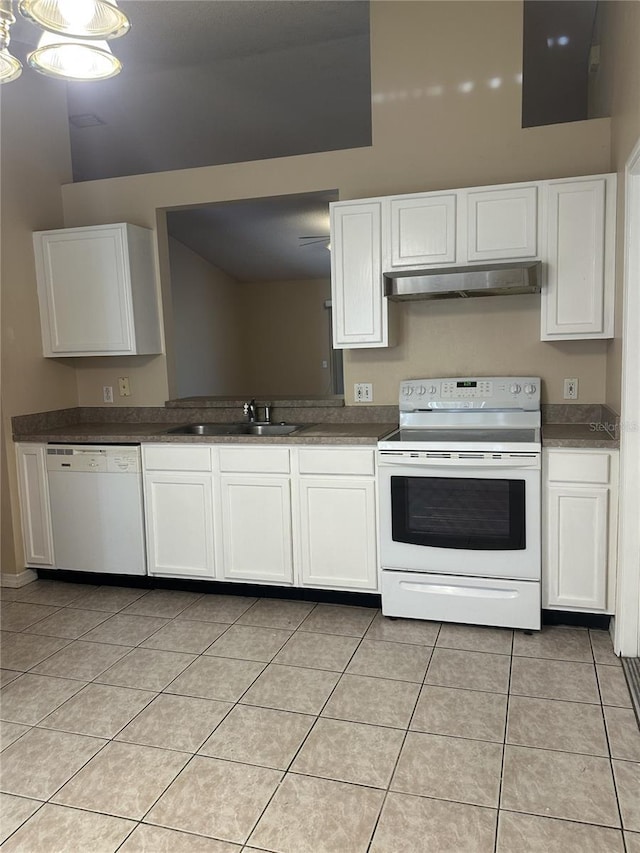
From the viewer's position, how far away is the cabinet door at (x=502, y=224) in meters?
3.10

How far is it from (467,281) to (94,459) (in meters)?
2.22

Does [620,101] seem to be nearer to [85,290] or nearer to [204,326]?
[85,290]

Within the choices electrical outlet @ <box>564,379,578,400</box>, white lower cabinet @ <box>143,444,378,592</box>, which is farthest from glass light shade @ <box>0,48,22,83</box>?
electrical outlet @ <box>564,379,578,400</box>

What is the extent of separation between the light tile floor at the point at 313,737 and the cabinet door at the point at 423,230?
1.79 metres

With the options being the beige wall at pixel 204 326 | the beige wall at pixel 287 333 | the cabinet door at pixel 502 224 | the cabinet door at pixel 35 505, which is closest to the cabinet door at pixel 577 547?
the cabinet door at pixel 502 224

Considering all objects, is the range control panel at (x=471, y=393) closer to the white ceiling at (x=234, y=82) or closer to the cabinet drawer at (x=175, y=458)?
the cabinet drawer at (x=175, y=458)

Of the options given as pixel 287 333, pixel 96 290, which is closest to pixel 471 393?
pixel 96 290

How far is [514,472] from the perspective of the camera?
2910 millimetres

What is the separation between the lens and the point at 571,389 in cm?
340

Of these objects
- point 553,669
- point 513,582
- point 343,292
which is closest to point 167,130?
point 343,292

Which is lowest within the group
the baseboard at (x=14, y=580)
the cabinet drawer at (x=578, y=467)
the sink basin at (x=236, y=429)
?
the baseboard at (x=14, y=580)

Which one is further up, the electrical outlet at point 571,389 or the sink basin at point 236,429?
the electrical outlet at point 571,389

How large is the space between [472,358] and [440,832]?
2344 mm

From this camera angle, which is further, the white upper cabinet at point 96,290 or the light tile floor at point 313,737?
the white upper cabinet at point 96,290
